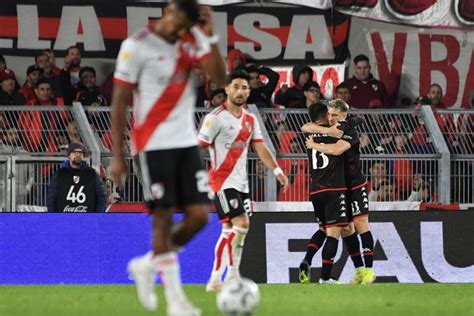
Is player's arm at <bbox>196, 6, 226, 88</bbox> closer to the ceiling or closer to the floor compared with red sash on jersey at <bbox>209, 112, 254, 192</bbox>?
closer to the ceiling

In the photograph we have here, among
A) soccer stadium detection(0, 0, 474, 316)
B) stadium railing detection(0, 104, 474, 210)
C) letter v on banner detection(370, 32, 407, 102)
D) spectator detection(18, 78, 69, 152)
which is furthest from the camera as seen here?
letter v on banner detection(370, 32, 407, 102)

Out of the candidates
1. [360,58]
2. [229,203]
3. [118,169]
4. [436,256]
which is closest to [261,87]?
[360,58]

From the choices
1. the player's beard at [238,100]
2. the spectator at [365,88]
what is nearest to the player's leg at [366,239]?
the player's beard at [238,100]

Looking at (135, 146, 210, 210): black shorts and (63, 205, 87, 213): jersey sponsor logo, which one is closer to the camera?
(135, 146, 210, 210): black shorts

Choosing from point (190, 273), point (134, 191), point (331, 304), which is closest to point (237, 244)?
point (331, 304)

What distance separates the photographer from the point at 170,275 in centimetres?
1037

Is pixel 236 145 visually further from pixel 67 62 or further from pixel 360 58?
pixel 360 58

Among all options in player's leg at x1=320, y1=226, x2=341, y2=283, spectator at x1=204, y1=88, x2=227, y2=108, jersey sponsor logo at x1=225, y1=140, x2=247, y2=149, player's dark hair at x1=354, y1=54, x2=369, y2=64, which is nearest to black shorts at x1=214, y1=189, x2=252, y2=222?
jersey sponsor logo at x1=225, y1=140, x2=247, y2=149

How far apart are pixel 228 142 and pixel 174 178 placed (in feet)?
14.5

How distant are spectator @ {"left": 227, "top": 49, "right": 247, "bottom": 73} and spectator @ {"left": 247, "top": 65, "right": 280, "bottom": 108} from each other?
6.9 inches

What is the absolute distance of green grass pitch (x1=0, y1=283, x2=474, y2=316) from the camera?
39.8 feet

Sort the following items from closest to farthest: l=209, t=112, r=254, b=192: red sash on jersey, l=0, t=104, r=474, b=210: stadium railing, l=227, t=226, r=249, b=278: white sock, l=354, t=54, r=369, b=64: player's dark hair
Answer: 1. l=227, t=226, r=249, b=278: white sock
2. l=209, t=112, r=254, b=192: red sash on jersey
3. l=0, t=104, r=474, b=210: stadium railing
4. l=354, t=54, r=369, b=64: player's dark hair

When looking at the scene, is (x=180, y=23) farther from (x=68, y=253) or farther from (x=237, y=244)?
(x=68, y=253)

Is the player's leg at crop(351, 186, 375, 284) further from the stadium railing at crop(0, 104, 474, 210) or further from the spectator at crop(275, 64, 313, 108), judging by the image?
the spectator at crop(275, 64, 313, 108)
